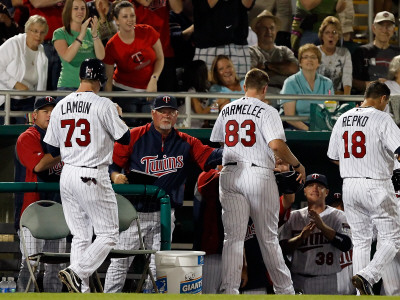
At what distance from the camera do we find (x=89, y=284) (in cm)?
822

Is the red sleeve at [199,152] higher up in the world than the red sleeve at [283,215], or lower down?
higher up

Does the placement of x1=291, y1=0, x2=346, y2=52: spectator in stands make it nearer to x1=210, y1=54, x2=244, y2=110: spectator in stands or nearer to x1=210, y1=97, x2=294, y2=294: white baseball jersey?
x1=210, y1=54, x2=244, y2=110: spectator in stands

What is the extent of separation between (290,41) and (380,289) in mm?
3819

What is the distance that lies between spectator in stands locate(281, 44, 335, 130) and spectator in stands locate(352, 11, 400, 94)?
1062 mm

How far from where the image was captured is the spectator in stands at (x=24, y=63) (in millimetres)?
10438

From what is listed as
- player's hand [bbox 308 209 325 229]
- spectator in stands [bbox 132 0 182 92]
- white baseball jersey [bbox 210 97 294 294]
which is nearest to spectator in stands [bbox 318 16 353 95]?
spectator in stands [bbox 132 0 182 92]

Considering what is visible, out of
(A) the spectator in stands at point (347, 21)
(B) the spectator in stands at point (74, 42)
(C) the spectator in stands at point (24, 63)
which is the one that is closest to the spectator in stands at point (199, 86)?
(B) the spectator in stands at point (74, 42)

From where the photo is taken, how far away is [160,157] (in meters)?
→ 9.00

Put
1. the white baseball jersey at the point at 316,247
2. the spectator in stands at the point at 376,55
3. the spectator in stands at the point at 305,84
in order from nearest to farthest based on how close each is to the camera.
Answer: the white baseball jersey at the point at 316,247
the spectator in stands at the point at 305,84
the spectator in stands at the point at 376,55

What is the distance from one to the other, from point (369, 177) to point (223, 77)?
2825 mm

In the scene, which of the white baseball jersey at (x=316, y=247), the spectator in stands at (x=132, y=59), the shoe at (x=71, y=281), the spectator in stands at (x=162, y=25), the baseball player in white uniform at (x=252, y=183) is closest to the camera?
the shoe at (x=71, y=281)

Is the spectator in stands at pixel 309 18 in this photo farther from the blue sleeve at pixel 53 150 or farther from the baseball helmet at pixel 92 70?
the blue sleeve at pixel 53 150

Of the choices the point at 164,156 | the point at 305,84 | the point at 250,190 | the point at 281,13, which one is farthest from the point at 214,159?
the point at 281,13

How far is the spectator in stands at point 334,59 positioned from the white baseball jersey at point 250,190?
10.6ft
